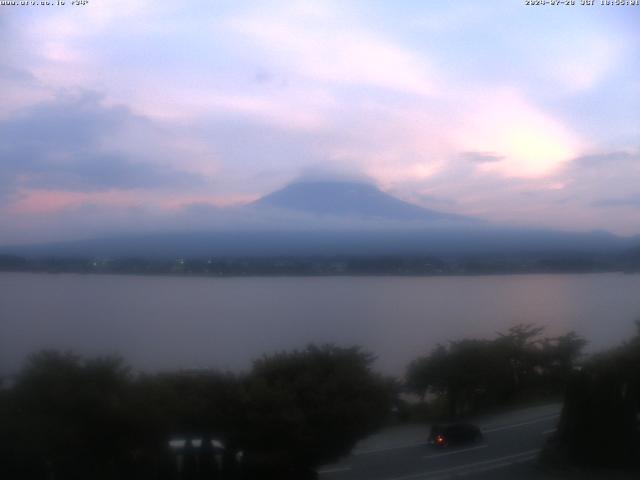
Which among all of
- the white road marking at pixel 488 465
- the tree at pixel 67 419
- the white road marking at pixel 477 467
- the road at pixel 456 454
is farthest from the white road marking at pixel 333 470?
the tree at pixel 67 419

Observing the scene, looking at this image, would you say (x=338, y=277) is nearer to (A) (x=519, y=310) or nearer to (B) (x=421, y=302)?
(B) (x=421, y=302)

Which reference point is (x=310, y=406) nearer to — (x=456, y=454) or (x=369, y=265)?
(x=456, y=454)

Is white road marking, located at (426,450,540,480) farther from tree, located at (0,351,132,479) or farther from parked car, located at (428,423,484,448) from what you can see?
tree, located at (0,351,132,479)

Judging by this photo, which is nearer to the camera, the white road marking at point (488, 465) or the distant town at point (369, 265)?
the white road marking at point (488, 465)

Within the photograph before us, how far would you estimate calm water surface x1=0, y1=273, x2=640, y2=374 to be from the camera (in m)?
7.47

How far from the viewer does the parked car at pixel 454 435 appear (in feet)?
23.2

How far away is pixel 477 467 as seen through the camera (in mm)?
6879

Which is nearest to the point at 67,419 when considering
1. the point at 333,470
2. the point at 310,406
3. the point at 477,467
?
the point at 310,406

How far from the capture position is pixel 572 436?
282 inches

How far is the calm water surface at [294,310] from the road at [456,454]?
0.83 meters

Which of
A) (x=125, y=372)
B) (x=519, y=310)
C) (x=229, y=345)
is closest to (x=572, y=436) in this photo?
(x=519, y=310)

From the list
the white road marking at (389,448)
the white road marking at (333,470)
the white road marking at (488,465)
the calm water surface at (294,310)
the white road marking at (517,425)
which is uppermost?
the calm water surface at (294,310)

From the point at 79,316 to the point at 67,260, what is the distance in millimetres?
693

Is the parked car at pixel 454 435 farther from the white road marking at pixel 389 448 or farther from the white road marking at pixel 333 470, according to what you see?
the white road marking at pixel 333 470
